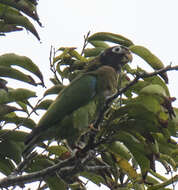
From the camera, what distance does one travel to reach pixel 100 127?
3311 mm

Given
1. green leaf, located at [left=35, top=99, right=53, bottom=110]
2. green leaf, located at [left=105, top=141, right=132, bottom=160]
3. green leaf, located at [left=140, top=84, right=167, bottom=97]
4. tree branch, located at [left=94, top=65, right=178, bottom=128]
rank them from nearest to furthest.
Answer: tree branch, located at [left=94, top=65, right=178, bottom=128] → green leaf, located at [left=140, top=84, right=167, bottom=97] → green leaf, located at [left=105, top=141, right=132, bottom=160] → green leaf, located at [left=35, top=99, right=53, bottom=110]

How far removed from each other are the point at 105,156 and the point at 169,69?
1.33 metres

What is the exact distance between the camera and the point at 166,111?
125 inches

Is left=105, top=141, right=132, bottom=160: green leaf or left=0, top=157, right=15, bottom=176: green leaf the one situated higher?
left=105, top=141, right=132, bottom=160: green leaf

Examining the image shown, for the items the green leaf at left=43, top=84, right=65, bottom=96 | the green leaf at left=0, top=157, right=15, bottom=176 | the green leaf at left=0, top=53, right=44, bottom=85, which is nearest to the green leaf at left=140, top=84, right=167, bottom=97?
the green leaf at left=43, top=84, right=65, bottom=96

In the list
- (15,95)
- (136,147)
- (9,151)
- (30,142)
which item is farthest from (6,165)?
(136,147)

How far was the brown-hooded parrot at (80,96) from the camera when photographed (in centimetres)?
373

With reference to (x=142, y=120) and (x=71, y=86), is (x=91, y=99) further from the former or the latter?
(x=142, y=120)

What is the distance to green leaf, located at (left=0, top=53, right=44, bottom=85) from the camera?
12.2 ft

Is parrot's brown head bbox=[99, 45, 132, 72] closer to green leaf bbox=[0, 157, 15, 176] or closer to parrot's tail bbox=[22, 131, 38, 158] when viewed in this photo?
parrot's tail bbox=[22, 131, 38, 158]

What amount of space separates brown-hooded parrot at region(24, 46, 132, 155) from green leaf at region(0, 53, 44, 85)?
13.0 inches

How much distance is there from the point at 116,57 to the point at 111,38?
0.57 meters

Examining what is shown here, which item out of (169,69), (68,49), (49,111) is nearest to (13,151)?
(49,111)

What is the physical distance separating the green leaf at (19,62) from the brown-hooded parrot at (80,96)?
1.08 feet
